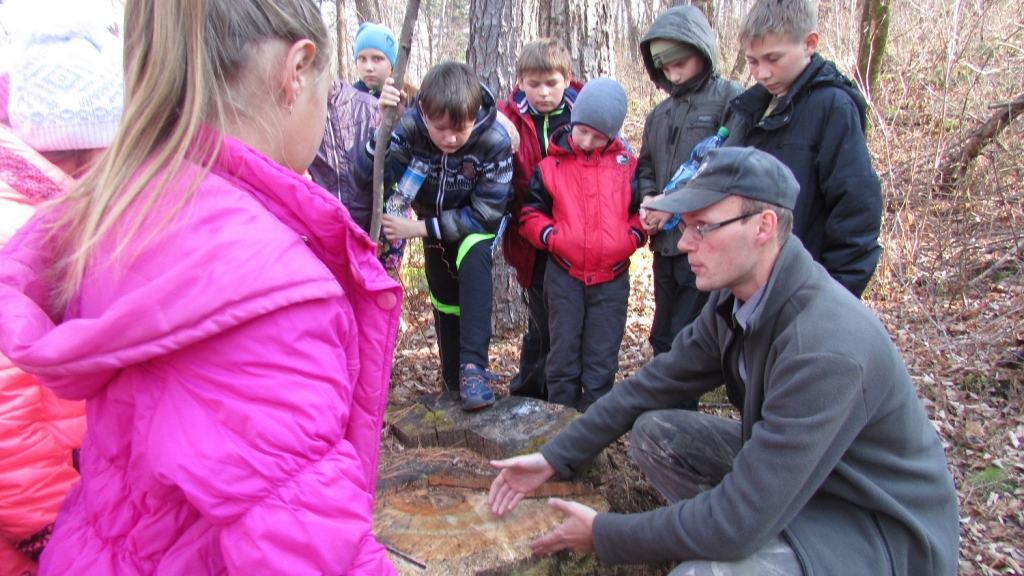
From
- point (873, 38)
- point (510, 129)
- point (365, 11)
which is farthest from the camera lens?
point (365, 11)

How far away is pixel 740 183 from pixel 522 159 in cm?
191

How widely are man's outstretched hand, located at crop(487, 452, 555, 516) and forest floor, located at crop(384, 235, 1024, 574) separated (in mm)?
429

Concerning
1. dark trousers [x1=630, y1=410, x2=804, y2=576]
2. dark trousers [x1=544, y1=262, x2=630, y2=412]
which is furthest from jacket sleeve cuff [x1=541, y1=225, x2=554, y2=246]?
dark trousers [x1=630, y1=410, x2=804, y2=576]

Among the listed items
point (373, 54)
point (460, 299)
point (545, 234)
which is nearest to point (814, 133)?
point (545, 234)

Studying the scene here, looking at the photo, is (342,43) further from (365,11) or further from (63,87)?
(63,87)

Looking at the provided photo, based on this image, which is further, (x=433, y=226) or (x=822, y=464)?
(x=433, y=226)

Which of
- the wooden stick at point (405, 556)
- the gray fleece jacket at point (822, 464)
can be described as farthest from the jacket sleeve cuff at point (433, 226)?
the gray fleece jacket at point (822, 464)

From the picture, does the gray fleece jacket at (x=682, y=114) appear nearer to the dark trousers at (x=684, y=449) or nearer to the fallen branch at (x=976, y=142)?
the dark trousers at (x=684, y=449)

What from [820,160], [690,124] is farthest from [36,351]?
[690,124]

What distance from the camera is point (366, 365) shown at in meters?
1.20

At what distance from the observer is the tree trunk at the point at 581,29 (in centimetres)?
471

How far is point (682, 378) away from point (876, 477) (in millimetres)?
702

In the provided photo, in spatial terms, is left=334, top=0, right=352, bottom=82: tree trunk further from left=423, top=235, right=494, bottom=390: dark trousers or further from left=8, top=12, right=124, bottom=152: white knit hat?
left=8, top=12, right=124, bottom=152: white knit hat

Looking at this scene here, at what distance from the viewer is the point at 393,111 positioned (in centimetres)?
208
